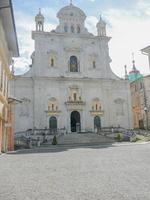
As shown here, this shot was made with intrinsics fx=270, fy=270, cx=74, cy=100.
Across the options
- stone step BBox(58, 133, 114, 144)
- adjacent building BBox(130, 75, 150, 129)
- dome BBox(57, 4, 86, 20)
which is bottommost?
stone step BBox(58, 133, 114, 144)

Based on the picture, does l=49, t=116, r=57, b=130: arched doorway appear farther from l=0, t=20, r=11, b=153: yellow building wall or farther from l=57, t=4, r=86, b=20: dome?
l=0, t=20, r=11, b=153: yellow building wall

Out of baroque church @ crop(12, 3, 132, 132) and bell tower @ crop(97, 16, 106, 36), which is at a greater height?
bell tower @ crop(97, 16, 106, 36)

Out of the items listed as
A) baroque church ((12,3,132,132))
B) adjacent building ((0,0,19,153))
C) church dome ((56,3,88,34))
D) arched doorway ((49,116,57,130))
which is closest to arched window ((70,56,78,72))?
baroque church ((12,3,132,132))

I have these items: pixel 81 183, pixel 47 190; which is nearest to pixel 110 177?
pixel 81 183

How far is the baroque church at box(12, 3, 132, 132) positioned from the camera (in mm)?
43938

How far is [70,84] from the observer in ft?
152

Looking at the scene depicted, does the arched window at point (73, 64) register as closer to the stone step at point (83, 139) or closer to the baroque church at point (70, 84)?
the baroque church at point (70, 84)

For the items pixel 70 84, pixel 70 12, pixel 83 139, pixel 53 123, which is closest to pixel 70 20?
pixel 70 12

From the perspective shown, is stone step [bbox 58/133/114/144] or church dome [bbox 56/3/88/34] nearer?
stone step [bbox 58/133/114/144]

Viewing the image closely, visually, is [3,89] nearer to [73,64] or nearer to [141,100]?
[73,64]

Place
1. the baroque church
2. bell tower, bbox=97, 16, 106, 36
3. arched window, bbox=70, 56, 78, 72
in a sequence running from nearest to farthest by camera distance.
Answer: the baroque church < arched window, bbox=70, 56, 78, 72 < bell tower, bbox=97, 16, 106, 36

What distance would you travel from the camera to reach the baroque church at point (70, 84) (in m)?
43.9

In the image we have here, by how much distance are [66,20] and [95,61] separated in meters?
9.13

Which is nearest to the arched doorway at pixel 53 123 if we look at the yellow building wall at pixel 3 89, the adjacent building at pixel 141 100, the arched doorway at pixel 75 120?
the arched doorway at pixel 75 120
